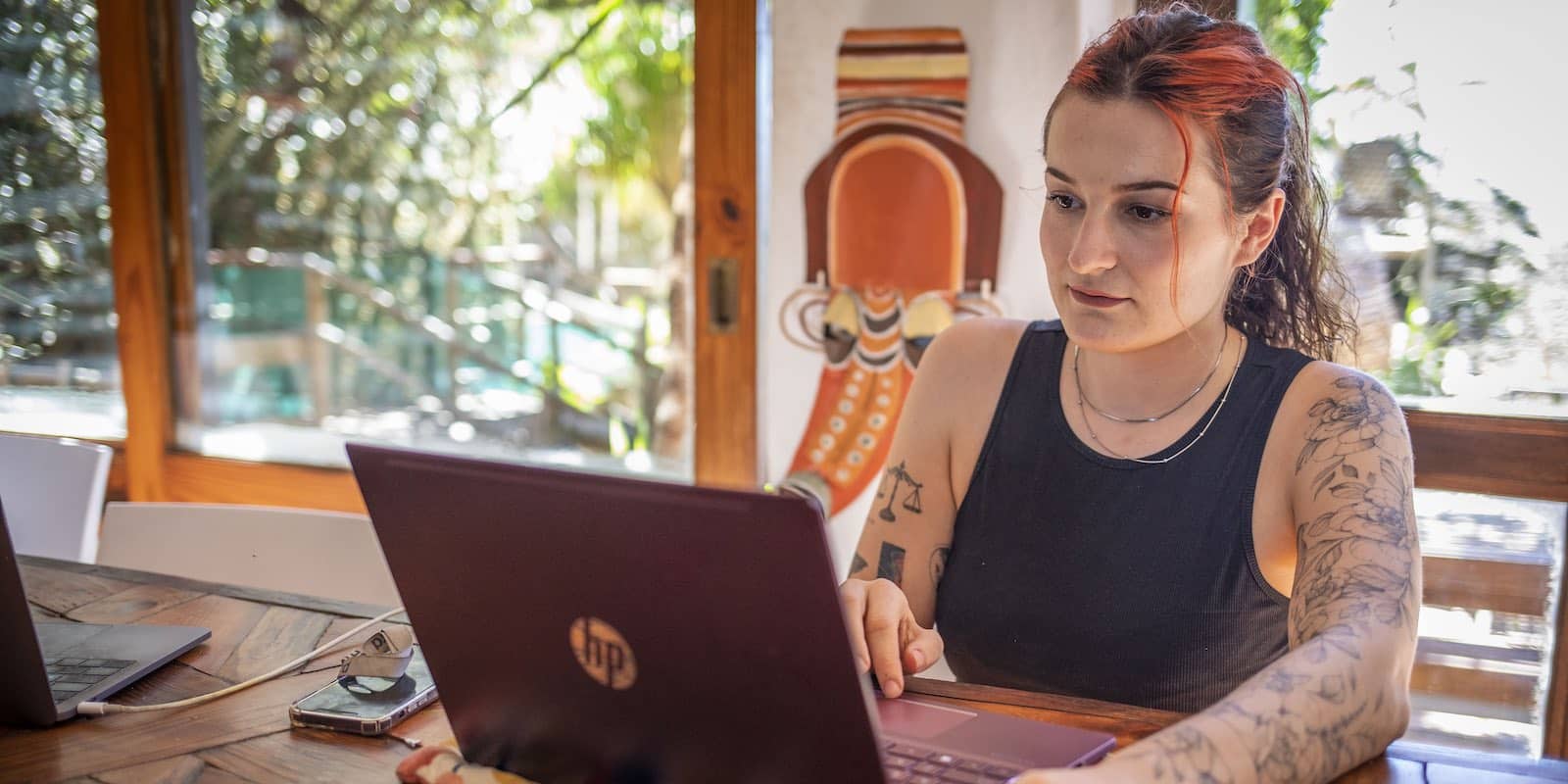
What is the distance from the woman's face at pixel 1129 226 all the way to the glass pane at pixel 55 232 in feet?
8.86

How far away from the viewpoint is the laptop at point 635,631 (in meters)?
0.71

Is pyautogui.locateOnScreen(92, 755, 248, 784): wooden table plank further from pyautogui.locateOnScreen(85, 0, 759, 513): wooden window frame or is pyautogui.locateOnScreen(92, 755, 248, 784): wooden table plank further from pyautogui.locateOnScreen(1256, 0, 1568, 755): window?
pyautogui.locateOnScreen(1256, 0, 1568, 755): window

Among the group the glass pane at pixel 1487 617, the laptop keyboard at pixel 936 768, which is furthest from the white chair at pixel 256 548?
the glass pane at pixel 1487 617

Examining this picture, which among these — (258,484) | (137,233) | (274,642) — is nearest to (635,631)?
(274,642)

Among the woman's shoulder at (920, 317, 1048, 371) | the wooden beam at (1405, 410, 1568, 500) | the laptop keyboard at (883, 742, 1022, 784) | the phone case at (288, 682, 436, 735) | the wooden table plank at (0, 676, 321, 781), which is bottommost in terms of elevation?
the wooden table plank at (0, 676, 321, 781)

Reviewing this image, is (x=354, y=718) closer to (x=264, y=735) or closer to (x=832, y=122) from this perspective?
(x=264, y=735)

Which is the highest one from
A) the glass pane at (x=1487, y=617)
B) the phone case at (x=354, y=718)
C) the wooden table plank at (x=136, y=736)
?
the phone case at (x=354, y=718)

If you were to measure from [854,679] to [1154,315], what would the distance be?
77 cm

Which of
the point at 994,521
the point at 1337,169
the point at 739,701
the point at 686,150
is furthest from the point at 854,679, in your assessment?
the point at 686,150

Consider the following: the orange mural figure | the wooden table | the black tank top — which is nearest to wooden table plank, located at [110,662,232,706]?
the wooden table

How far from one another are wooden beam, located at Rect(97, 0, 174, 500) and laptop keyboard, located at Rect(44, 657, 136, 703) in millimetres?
2129

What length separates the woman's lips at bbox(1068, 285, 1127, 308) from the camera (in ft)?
4.33

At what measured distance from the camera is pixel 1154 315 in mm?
1328

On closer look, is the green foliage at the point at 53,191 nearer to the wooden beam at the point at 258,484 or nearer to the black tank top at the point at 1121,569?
the wooden beam at the point at 258,484
